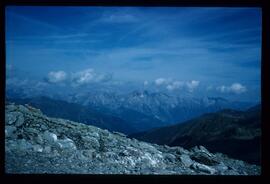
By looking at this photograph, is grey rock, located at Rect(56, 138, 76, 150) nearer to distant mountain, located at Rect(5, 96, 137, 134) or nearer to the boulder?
the boulder

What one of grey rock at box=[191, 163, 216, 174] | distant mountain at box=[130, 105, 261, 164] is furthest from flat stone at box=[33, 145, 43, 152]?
distant mountain at box=[130, 105, 261, 164]

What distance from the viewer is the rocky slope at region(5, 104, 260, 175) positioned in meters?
6.30

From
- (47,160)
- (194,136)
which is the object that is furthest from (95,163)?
(194,136)

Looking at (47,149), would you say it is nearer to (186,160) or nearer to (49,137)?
(49,137)

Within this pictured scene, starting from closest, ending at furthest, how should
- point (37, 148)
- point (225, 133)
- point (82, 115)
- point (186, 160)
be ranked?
point (37, 148) < point (186, 160) < point (225, 133) < point (82, 115)

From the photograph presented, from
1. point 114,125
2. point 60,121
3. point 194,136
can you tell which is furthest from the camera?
point 114,125

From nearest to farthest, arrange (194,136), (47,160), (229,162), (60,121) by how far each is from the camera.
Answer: (47,160) < (229,162) < (60,121) < (194,136)

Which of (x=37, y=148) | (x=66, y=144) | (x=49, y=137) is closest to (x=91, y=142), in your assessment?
(x=66, y=144)

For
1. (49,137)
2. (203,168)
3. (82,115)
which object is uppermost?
(49,137)

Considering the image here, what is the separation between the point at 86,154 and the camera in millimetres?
6883
